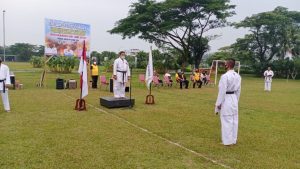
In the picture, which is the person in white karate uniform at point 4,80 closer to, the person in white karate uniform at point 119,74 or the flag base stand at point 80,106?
the flag base stand at point 80,106

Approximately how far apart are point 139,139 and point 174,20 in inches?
1182

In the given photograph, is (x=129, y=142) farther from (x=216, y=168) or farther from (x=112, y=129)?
(x=216, y=168)

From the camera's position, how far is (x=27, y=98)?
13.4 m

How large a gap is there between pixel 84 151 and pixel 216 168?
249 centimetres

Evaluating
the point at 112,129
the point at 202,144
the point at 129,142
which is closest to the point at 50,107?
the point at 112,129

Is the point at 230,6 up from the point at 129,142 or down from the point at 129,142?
up

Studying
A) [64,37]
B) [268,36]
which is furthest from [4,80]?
Result: [268,36]

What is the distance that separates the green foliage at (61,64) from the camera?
107 ft

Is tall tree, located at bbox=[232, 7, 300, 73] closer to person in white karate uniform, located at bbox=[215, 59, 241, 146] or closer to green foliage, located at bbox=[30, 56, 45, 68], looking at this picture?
green foliage, located at bbox=[30, 56, 45, 68]

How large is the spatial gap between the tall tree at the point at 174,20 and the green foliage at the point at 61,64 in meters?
7.58

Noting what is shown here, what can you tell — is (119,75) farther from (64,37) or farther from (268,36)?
(268,36)

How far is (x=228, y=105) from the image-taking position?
688 cm

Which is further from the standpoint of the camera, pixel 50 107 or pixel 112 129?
pixel 50 107

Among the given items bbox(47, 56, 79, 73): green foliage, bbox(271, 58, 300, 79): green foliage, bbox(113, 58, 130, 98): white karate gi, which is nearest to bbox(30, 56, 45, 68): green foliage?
bbox(47, 56, 79, 73): green foliage
